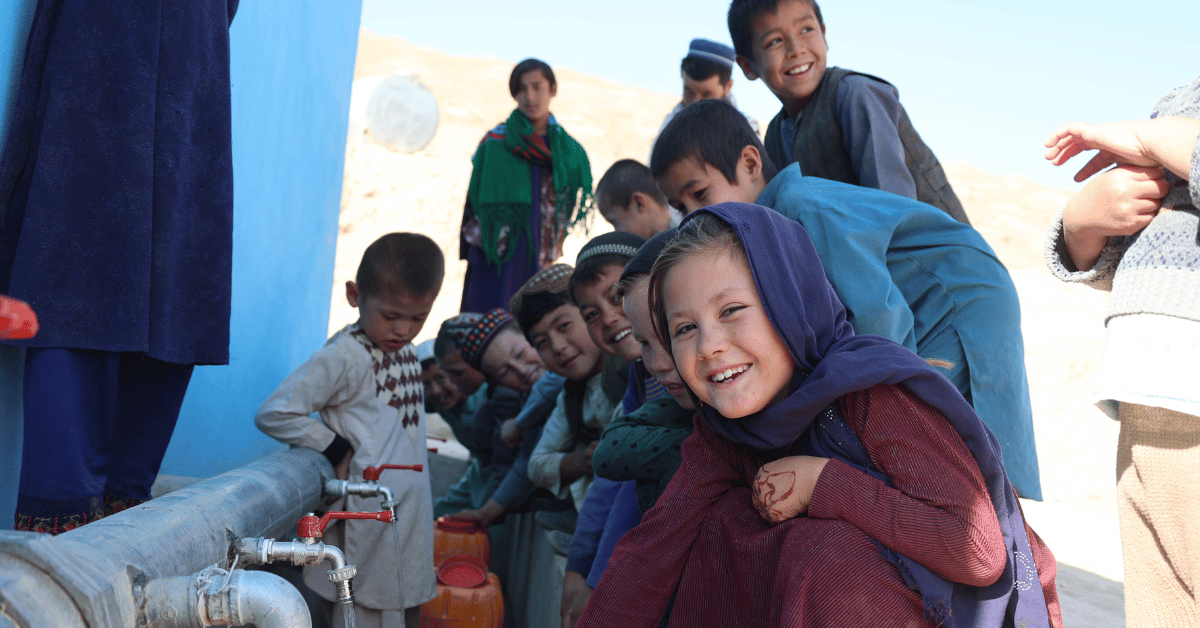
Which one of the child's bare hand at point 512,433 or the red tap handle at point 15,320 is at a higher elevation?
the red tap handle at point 15,320

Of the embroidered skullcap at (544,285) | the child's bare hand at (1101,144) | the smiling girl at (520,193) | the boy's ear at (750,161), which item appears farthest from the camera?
the smiling girl at (520,193)

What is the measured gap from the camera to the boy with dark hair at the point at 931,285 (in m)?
1.84

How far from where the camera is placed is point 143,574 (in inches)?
48.4

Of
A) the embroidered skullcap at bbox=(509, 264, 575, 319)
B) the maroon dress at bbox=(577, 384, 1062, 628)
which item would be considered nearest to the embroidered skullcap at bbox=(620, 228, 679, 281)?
the maroon dress at bbox=(577, 384, 1062, 628)

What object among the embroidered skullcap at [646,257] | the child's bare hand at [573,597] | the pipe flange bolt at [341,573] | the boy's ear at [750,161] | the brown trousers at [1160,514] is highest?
the boy's ear at [750,161]

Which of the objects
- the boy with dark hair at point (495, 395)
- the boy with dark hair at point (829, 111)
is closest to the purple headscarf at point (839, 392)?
the boy with dark hair at point (829, 111)

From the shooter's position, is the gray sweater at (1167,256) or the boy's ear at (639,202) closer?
the gray sweater at (1167,256)

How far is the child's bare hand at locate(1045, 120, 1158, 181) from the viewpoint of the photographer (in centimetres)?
167

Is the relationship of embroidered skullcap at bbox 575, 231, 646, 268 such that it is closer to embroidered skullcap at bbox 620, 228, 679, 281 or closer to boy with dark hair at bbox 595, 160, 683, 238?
embroidered skullcap at bbox 620, 228, 679, 281

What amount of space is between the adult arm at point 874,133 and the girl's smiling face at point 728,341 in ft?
3.45

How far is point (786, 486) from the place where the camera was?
1280mm

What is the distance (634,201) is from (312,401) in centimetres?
175

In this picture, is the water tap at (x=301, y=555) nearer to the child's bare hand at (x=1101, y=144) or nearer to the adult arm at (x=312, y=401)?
the adult arm at (x=312, y=401)

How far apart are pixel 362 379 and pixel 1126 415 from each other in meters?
2.22
